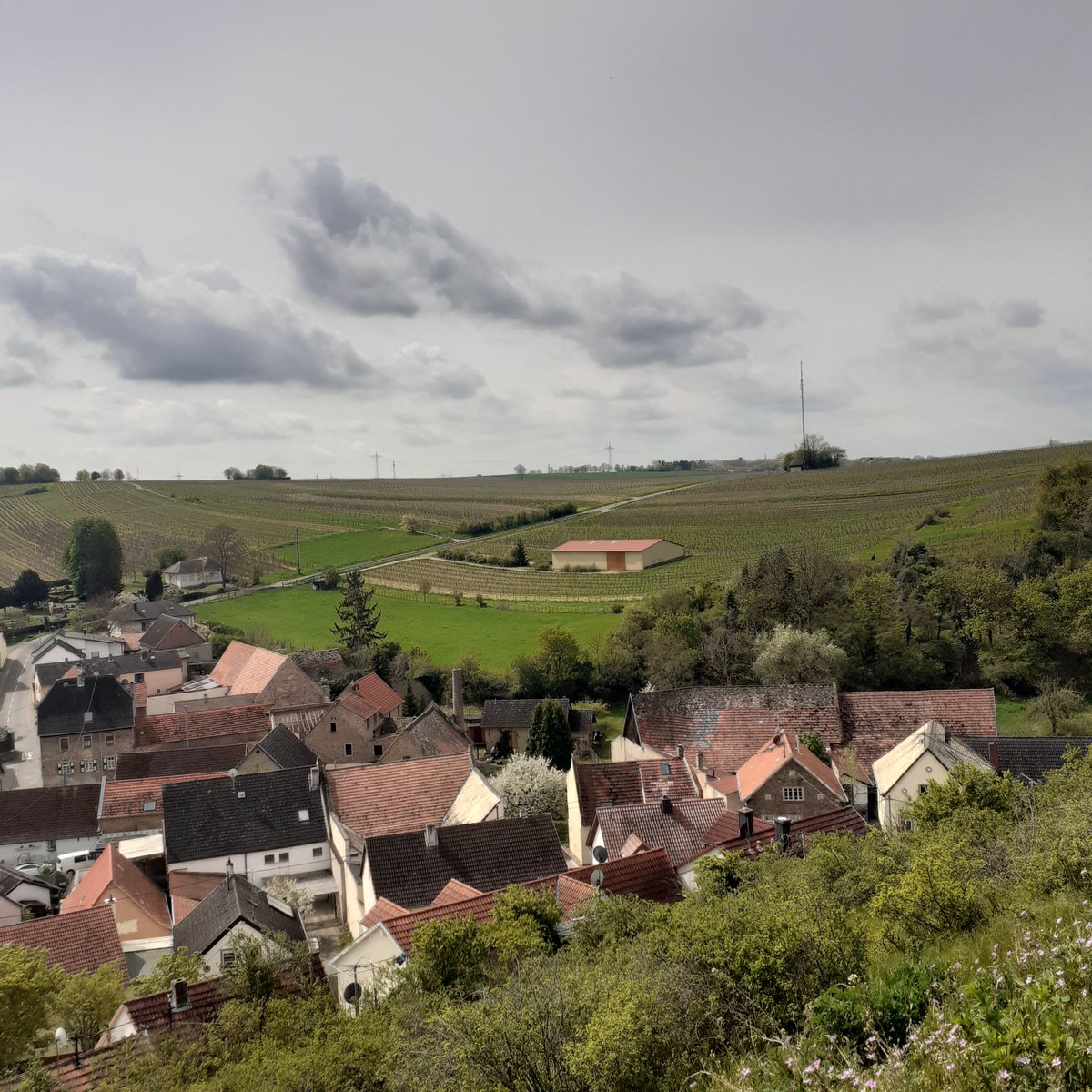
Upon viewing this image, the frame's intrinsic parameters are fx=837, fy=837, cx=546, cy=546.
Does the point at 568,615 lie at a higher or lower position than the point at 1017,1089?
lower

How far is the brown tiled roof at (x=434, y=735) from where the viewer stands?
161 ft

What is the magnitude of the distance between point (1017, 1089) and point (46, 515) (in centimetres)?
16984

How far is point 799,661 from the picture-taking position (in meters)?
58.2

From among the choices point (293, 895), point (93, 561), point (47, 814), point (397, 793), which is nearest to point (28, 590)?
point (93, 561)

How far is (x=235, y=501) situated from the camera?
16400 cm

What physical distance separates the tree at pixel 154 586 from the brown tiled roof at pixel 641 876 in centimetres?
10035

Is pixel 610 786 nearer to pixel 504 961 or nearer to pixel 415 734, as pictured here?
pixel 415 734

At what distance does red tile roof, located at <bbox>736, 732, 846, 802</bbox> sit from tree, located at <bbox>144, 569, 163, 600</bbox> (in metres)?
94.2

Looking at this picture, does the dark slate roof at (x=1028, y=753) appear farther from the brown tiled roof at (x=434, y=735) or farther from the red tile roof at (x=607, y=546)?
the red tile roof at (x=607, y=546)

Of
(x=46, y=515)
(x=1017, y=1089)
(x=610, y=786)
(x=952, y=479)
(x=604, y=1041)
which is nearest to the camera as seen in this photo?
(x=1017, y=1089)

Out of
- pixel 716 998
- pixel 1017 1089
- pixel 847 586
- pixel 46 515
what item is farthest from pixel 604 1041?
pixel 46 515

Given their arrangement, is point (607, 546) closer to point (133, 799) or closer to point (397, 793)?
point (397, 793)

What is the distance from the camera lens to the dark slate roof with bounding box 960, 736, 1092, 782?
122 ft

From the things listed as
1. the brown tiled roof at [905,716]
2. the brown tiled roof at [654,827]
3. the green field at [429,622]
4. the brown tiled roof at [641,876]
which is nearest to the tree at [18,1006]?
the brown tiled roof at [641,876]
